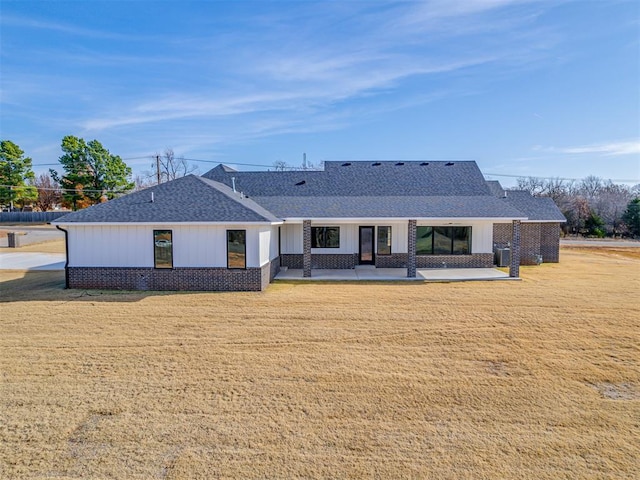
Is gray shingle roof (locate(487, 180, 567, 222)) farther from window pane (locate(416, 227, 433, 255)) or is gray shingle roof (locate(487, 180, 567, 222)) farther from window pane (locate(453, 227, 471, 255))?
window pane (locate(416, 227, 433, 255))

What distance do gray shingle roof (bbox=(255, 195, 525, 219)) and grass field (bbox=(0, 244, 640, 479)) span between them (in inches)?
227

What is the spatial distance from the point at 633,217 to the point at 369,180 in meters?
38.2

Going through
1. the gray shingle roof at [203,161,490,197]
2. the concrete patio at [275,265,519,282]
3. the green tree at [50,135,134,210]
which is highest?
the green tree at [50,135,134,210]

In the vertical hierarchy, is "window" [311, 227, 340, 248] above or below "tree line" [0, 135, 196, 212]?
below

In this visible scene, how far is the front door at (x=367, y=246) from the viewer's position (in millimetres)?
18172

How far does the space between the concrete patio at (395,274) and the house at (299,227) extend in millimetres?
460

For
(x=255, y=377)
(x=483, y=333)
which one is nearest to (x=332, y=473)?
(x=255, y=377)

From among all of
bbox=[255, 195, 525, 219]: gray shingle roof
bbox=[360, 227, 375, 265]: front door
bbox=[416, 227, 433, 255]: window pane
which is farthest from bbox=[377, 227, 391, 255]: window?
bbox=[416, 227, 433, 255]: window pane

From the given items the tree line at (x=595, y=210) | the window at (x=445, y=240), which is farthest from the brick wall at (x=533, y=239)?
the tree line at (x=595, y=210)

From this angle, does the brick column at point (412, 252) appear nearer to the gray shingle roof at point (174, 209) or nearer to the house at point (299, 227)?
the house at point (299, 227)

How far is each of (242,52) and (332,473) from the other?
1588cm

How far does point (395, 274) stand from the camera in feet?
53.6

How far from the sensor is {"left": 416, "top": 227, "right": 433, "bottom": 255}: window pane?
59.2 ft

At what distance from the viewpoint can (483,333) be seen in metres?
8.66
